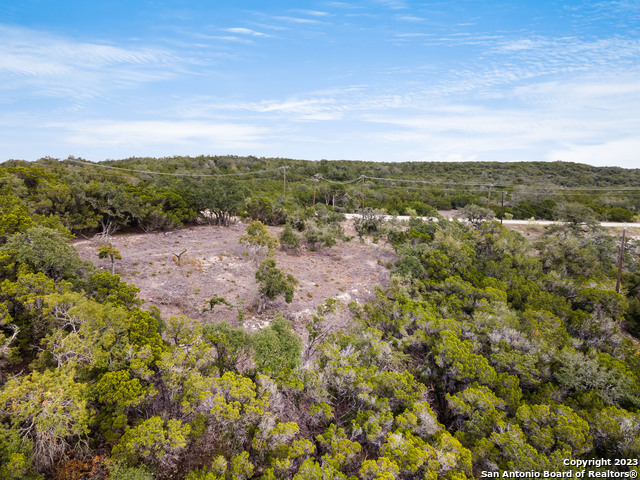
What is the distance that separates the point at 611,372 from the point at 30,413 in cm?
1759

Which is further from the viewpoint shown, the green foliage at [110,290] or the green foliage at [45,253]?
the green foliage at [45,253]

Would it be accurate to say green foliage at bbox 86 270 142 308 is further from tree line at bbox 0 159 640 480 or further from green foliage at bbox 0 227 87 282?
green foliage at bbox 0 227 87 282

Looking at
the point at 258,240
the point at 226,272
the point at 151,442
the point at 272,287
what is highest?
the point at 258,240

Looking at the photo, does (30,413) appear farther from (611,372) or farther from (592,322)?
(592,322)

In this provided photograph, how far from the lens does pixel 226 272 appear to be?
18.9 metres

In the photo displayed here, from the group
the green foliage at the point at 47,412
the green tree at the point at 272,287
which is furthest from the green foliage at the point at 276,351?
the green foliage at the point at 47,412

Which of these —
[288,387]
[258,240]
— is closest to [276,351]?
[288,387]

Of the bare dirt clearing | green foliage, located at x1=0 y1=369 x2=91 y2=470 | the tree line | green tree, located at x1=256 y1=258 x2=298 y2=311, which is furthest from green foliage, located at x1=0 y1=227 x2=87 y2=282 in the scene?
green tree, located at x1=256 y1=258 x2=298 y2=311

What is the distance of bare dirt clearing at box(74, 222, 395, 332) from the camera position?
49.3 feet

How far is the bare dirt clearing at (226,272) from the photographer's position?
15.0 m

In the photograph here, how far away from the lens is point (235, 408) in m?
7.70

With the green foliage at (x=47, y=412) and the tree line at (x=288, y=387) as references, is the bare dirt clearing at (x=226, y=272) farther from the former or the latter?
the green foliage at (x=47, y=412)

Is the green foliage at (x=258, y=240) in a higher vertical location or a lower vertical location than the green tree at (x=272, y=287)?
higher

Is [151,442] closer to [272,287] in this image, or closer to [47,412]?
[47,412]
